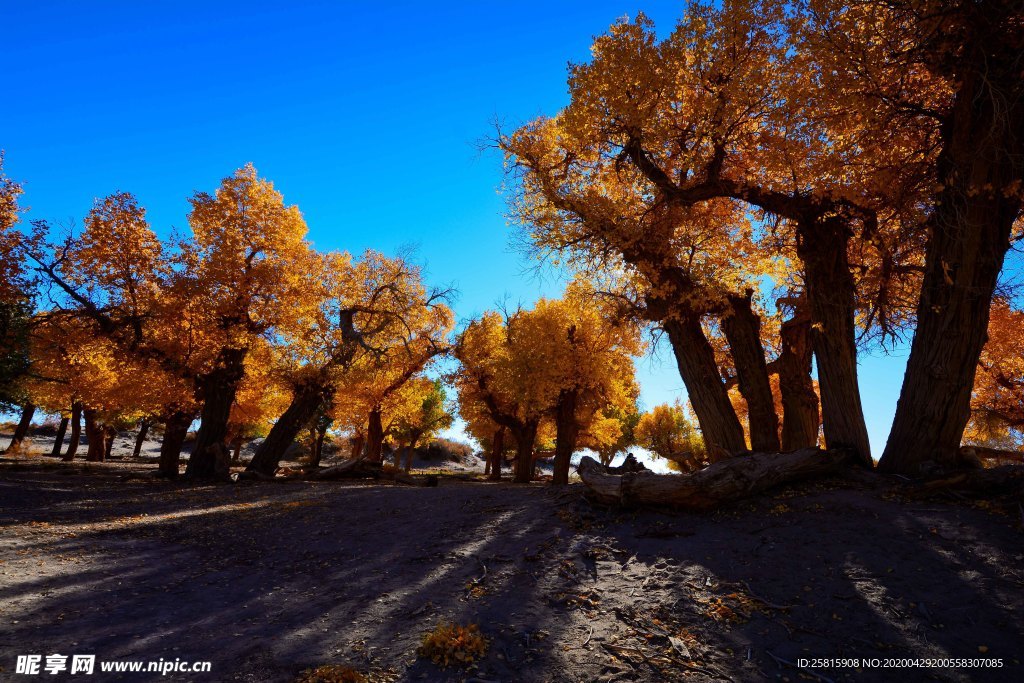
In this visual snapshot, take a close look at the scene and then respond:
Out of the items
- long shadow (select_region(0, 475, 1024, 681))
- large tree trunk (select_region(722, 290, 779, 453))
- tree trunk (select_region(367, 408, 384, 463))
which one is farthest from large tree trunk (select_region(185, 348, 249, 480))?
large tree trunk (select_region(722, 290, 779, 453))

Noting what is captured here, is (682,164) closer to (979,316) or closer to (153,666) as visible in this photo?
(979,316)

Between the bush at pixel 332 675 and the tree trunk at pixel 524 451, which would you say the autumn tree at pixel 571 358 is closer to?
the tree trunk at pixel 524 451

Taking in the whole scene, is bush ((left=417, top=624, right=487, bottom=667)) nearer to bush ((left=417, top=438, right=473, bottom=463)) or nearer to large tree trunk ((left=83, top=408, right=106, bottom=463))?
large tree trunk ((left=83, top=408, right=106, bottom=463))

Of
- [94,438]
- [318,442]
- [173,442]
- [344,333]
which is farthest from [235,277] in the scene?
[94,438]

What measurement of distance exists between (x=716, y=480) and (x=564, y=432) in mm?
16594

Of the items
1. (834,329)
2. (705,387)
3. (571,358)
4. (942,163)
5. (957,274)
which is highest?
(942,163)

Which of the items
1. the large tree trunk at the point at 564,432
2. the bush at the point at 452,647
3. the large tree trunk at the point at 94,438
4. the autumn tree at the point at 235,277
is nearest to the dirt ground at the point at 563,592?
the bush at the point at 452,647

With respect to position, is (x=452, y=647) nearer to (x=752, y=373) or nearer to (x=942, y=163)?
(x=752, y=373)

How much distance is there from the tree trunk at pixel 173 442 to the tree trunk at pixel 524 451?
49.7 ft

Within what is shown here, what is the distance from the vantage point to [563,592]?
6.29 meters

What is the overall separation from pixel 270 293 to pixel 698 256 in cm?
1540

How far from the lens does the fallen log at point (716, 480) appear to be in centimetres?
859

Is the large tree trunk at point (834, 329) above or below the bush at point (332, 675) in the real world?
above

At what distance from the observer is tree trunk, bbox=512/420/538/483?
26.2 metres
